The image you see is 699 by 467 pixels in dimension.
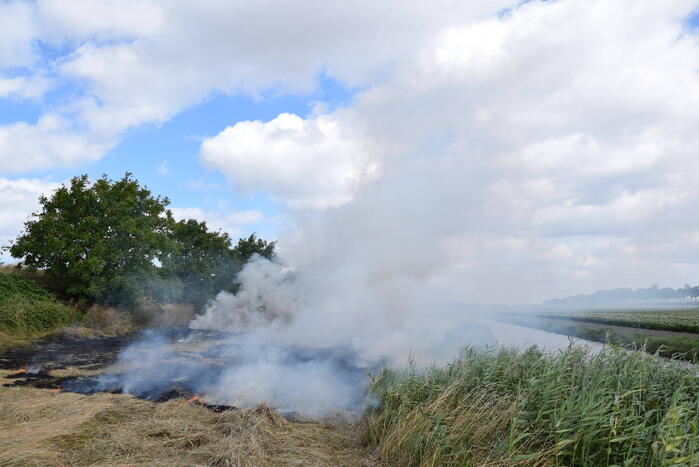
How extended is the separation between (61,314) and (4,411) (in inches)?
575

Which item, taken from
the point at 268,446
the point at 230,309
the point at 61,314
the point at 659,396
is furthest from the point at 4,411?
the point at 230,309

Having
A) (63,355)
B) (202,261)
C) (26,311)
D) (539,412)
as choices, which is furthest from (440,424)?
(202,261)

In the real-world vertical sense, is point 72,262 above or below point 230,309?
above

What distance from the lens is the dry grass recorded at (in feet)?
19.2

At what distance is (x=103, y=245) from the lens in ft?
74.0

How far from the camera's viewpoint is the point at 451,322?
21359 millimetres

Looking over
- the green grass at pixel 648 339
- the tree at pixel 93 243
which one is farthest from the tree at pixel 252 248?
the green grass at pixel 648 339

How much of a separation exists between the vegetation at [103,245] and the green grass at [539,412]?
19.6 m

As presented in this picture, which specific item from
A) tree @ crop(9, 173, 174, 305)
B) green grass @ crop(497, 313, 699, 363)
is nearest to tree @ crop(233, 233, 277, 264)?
tree @ crop(9, 173, 174, 305)

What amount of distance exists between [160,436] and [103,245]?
18683 mm

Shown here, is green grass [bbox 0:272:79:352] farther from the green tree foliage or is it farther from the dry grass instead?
the dry grass

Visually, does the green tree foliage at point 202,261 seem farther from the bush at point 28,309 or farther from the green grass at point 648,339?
the green grass at point 648,339

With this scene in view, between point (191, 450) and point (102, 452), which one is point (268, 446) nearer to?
point (191, 450)

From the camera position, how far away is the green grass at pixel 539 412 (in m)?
5.05
